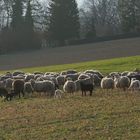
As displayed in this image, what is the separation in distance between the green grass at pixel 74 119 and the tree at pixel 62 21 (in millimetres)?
66881


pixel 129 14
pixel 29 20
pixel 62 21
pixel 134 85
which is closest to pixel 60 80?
pixel 134 85

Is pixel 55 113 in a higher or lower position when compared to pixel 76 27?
lower

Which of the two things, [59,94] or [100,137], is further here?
[59,94]

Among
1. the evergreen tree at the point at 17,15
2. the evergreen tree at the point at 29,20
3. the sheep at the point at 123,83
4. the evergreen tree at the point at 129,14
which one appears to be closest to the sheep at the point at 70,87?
the sheep at the point at 123,83

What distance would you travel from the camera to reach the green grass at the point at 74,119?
45.4 feet

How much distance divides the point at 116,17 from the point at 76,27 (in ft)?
88.1

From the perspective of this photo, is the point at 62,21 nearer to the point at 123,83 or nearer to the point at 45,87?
the point at 45,87

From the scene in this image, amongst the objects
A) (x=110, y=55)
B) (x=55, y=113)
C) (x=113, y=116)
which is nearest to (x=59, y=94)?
(x=55, y=113)

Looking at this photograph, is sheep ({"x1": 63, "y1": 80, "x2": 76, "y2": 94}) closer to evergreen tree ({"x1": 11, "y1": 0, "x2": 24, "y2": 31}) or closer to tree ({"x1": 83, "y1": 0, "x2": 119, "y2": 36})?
evergreen tree ({"x1": 11, "y1": 0, "x2": 24, "y2": 31})

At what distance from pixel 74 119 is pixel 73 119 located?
0.13 feet

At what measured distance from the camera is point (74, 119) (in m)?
16.3

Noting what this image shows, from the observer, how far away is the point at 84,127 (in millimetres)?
14734

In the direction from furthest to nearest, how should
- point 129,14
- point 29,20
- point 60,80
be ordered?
point 129,14
point 29,20
point 60,80

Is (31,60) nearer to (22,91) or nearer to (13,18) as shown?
(13,18)
